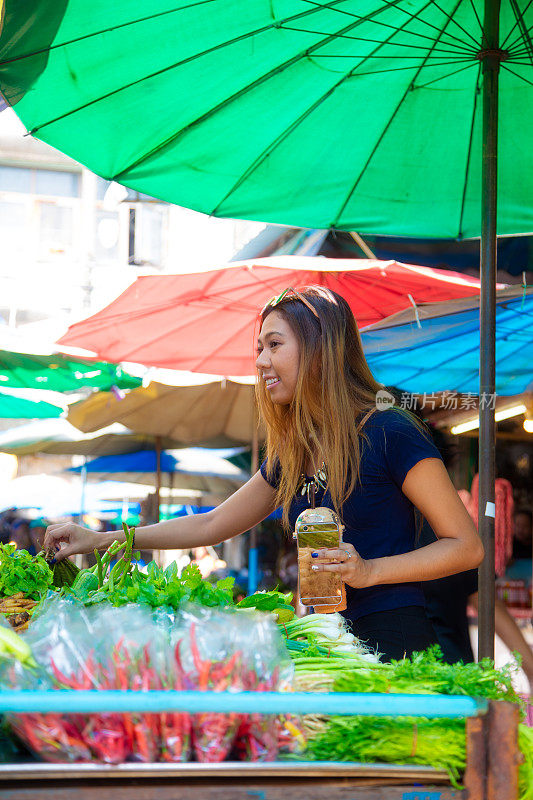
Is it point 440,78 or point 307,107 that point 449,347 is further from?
point 307,107

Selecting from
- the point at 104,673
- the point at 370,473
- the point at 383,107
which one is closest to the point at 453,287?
the point at 383,107

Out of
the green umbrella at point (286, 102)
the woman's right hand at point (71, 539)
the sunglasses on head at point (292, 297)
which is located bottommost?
the woman's right hand at point (71, 539)

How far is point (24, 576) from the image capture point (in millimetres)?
2398

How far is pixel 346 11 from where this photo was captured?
2936mm

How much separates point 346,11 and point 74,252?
19.4 m

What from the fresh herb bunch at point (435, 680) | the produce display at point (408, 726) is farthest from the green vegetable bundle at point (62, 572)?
the fresh herb bunch at point (435, 680)

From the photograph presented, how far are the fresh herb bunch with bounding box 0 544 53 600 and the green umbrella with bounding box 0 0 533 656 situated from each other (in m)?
1.44

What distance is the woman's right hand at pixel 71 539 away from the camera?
2.63 metres

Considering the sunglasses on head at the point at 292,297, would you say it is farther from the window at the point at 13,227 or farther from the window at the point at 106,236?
the window at the point at 13,227

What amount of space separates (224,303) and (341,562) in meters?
4.76

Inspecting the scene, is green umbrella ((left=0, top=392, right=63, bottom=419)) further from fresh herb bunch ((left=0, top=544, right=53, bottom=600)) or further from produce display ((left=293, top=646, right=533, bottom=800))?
produce display ((left=293, top=646, right=533, bottom=800))

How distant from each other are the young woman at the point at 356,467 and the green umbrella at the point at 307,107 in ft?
2.26

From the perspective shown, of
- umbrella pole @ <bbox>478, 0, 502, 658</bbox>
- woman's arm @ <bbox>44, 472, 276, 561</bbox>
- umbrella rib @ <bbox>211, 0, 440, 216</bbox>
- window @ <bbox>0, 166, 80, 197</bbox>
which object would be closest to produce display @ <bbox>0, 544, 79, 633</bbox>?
woman's arm @ <bbox>44, 472, 276, 561</bbox>

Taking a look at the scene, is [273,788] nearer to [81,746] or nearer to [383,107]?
[81,746]
